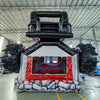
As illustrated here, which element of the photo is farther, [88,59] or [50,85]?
[50,85]

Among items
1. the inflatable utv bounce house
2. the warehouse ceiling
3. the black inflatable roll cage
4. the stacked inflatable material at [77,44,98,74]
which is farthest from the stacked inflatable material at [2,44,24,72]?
the warehouse ceiling

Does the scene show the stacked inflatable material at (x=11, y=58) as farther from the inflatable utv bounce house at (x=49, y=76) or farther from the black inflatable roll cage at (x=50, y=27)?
the black inflatable roll cage at (x=50, y=27)

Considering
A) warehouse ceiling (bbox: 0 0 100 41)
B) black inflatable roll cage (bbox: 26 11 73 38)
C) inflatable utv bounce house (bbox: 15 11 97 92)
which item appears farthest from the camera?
warehouse ceiling (bbox: 0 0 100 41)

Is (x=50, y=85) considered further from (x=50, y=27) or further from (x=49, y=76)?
(x=50, y=27)

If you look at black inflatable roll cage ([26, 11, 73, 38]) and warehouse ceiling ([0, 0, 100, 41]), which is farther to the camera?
warehouse ceiling ([0, 0, 100, 41])

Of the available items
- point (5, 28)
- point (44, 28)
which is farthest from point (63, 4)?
point (5, 28)

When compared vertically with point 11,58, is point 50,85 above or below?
below

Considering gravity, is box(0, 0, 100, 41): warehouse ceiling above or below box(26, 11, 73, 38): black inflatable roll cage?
above

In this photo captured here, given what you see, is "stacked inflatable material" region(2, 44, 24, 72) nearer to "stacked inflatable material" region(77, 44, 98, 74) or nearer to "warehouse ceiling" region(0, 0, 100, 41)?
"stacked inflatable material" region(77, 44, 98, 74)

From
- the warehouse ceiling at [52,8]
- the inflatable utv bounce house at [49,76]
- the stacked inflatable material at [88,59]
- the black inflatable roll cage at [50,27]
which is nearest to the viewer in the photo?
the black inflatable roll cage at [50,27]

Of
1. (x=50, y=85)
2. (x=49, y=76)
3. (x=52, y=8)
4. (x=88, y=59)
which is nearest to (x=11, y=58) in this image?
(x=49, y=76)

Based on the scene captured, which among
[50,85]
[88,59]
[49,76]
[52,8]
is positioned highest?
[52,8]

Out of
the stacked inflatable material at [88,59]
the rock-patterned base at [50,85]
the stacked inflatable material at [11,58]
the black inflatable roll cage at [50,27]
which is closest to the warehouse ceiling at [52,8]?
the black inflatable roll cage at [50,27]

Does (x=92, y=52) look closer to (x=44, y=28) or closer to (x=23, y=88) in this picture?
(x=44, y=28)
